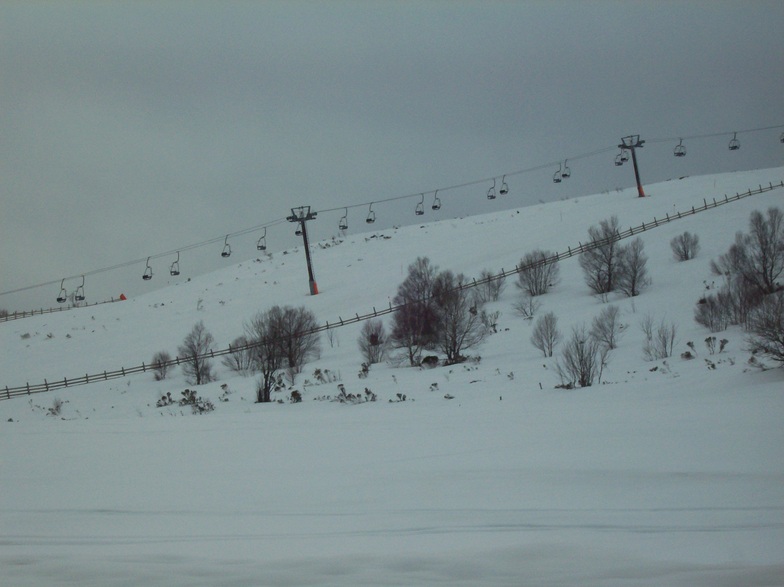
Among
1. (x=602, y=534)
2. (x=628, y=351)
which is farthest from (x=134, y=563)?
(x=628, y=351)

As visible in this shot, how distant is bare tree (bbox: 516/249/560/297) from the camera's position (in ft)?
146

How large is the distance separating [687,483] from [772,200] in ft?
190

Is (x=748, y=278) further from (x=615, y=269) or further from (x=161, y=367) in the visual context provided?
(x=161, y=367)

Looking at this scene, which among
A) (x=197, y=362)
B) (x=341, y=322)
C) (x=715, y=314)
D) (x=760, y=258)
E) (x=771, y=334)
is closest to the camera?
(x=771, y=334)

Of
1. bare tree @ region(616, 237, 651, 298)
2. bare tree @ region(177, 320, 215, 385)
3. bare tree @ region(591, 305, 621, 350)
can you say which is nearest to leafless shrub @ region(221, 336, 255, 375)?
bare tree @ region(177, 320, 215, 385)

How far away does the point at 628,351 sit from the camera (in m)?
24.7

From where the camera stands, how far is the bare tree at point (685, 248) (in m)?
43.7

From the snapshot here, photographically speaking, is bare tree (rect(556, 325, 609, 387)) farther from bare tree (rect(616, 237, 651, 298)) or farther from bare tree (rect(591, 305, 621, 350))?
bare tree (rect(616, 237, 651, 298))

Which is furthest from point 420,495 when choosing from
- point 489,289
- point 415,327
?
point 489,289

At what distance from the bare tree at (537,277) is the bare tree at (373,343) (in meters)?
13.2

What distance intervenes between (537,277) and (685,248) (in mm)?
10533

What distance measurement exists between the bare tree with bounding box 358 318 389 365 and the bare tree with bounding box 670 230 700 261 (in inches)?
892

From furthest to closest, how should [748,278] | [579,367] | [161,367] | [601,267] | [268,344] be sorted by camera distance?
[601,267]
[161,367]
[268,344]
[748,278]
[579,367]

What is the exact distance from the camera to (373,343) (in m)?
34.7
